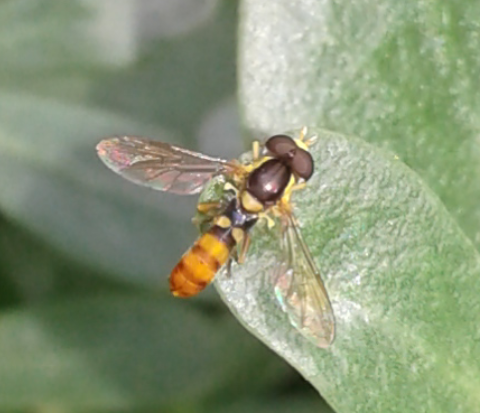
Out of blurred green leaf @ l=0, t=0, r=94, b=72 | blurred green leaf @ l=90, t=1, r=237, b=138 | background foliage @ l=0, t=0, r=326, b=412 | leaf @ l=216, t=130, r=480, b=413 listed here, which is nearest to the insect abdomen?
leaf @ l=216, t=130, r=480, b=413

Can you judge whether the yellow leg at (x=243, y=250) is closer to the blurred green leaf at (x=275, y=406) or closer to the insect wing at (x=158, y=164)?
the insect wing at (x=158, y=164)

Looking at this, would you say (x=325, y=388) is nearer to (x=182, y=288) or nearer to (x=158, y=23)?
(x=182, y=288)

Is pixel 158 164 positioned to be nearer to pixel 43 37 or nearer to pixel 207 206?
pixel 207 206

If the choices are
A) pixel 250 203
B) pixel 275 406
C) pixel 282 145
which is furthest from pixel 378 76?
pixel 275 406

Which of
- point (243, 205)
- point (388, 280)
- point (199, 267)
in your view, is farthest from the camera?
point (243, 205)

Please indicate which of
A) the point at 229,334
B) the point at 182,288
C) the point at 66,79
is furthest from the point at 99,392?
the point at 66,79

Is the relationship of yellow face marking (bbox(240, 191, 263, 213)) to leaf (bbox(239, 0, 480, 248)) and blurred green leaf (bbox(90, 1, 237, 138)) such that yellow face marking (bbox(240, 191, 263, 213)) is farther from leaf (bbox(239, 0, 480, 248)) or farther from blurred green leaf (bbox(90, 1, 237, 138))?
blurred green leaf (bbox(90, 1, 237, 138))

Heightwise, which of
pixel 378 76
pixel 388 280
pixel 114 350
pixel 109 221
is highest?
pixel 378 76
